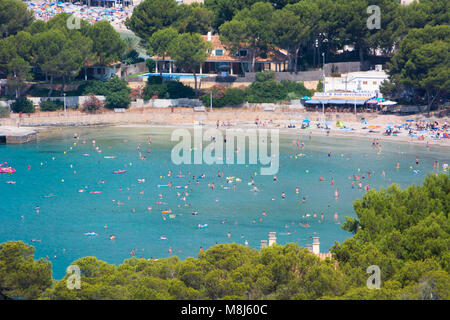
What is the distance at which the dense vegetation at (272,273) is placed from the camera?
99.1ft

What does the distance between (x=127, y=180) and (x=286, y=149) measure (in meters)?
23.2

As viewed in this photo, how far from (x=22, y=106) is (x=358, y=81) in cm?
4966

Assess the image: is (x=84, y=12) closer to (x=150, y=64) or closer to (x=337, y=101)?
(x=150, y=64)

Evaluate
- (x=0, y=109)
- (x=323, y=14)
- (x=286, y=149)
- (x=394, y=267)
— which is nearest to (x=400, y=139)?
(x=286, y=149)

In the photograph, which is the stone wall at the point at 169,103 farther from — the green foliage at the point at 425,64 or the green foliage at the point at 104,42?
the green foliage at the point at 425,64

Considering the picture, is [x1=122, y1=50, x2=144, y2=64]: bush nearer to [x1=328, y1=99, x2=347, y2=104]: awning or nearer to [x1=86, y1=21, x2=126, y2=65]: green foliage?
[x1=86, y1=21, x2=126, y2=65]: green foliage

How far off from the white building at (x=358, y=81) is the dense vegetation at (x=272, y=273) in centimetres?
7211

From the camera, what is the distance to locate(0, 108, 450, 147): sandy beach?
100 meters

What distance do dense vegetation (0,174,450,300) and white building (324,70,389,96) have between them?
72.1m

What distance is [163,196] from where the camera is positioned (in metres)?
66.6

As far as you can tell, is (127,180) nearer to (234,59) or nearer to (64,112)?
(64,112)

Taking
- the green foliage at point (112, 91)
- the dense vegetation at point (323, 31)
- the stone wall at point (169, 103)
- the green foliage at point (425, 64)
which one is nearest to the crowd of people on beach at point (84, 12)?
the dense vegetation at point (323, 31)

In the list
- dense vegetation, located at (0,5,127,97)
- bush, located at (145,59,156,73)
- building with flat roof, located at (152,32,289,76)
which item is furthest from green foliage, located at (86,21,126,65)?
building with flat roof, located at (152,32,289,76)

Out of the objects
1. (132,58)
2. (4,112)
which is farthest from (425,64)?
(4,112)
